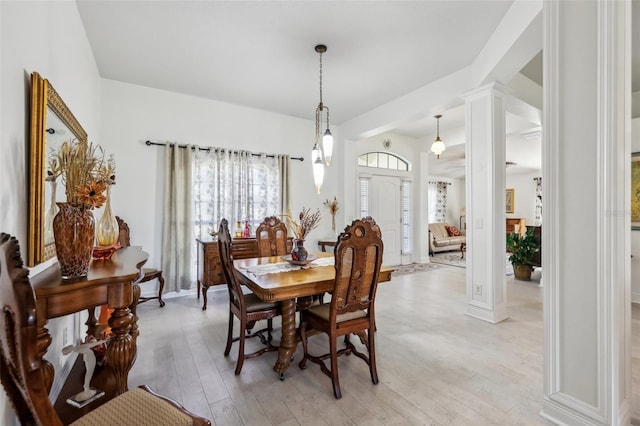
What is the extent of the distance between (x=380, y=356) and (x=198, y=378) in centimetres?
144

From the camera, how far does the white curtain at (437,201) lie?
10367 mm

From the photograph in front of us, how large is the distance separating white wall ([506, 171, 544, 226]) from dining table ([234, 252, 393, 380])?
10278mm

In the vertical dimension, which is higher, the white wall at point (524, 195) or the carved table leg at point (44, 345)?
the white wall at point (524, 195)

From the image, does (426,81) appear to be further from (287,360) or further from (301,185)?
(287,360)

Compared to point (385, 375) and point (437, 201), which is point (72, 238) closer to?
point (385, 375)

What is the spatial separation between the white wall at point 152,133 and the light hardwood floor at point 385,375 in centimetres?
138

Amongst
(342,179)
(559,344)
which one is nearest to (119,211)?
(342,179)

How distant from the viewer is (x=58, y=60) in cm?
198

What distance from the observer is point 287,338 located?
2221 mm

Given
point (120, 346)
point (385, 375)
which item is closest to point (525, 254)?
point (385, 375)

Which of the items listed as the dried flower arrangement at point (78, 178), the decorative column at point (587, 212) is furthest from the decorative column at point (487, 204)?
the dried flower arrangement at point (78, 178)

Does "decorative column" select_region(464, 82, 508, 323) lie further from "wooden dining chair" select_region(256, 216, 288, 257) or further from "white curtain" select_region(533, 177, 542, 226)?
"white curtain" select_region(533, 177, 542, 226)

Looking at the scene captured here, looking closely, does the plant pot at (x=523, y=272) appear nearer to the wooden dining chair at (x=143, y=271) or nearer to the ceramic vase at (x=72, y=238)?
the wooden dining chair at (x=143, y=271)

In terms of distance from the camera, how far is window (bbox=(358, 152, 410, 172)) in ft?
20.2
